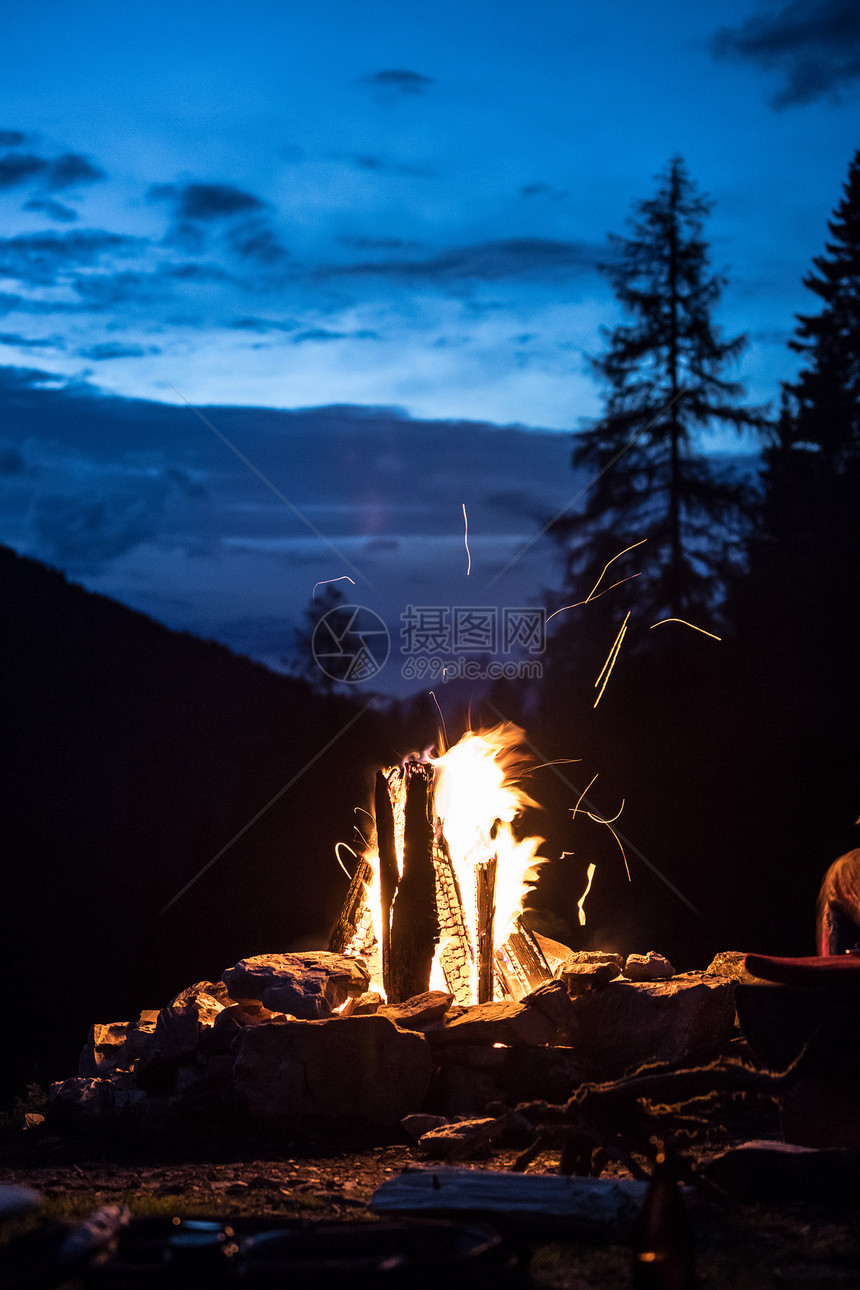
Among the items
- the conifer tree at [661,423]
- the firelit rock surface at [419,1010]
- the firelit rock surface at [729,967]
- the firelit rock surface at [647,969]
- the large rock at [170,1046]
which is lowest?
the large rock at [170,1046]

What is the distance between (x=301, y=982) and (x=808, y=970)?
10.00 feet

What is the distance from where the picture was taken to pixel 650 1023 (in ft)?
19.3

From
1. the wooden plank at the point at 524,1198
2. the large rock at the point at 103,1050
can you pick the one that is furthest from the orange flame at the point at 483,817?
the wooden plank at the point at 524,1198

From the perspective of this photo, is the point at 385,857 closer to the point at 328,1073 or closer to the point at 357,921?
the point at 357,921

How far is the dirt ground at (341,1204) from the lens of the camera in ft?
10.5

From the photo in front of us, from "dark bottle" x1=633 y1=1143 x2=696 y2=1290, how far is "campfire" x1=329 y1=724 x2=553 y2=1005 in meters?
3.48

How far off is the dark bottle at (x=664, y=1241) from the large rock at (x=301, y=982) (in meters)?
3.18

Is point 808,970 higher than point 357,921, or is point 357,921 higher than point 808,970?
point 808,970

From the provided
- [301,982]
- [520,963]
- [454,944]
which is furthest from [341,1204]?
[520,963]

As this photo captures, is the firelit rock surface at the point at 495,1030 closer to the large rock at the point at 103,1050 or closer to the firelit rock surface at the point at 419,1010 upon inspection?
the firelit rock surface at the point at 419,1010

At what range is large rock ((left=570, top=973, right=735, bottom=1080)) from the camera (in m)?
5.82

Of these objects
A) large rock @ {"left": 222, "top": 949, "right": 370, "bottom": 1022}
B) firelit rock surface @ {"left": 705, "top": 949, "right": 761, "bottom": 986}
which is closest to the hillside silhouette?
large rock @ {"left": 222, "top": 949, "right": 370, "bottom": 1022}

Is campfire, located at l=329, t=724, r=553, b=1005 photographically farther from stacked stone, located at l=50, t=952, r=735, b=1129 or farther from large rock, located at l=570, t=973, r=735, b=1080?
→ large rock, located at l=570, t=973, r=735, b=1080

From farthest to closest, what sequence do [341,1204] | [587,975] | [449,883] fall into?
[449,883]
[587,975]
[341,1204]
